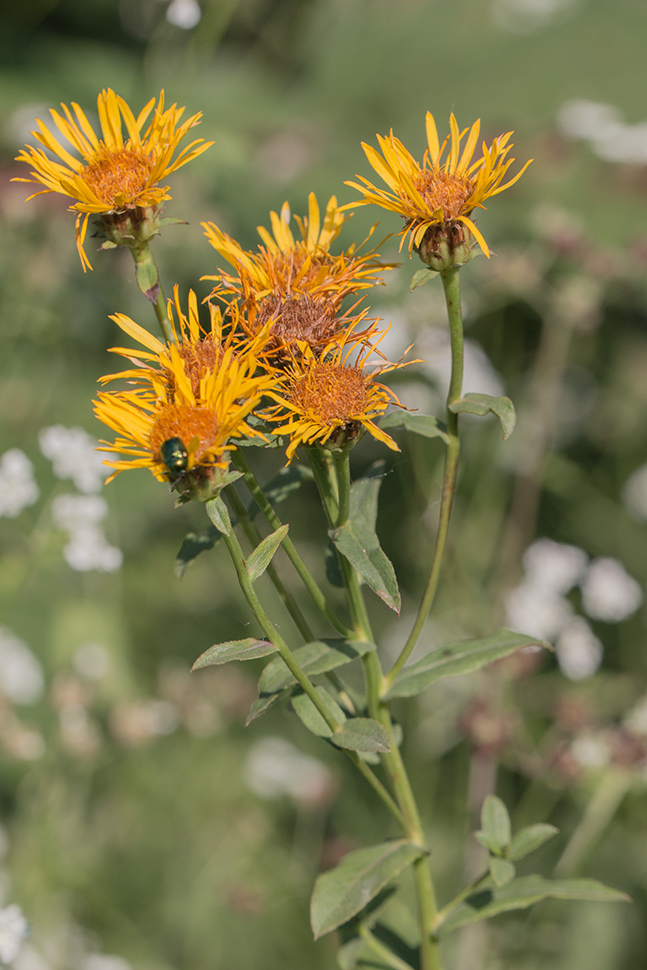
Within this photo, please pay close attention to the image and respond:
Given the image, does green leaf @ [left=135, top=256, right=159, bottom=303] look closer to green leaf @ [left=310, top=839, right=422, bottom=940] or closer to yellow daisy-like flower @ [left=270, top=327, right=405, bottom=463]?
yellow daisy-like flower @ [left=270, top=327, right=405, bottom=463]

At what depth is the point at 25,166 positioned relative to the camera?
4.40 m

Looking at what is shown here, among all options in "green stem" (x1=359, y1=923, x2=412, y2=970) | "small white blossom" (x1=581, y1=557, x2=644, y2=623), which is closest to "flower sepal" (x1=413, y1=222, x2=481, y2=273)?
"green stem" (x1=359, y1=923, x2=412, y2=970)

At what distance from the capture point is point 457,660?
65.4 inches

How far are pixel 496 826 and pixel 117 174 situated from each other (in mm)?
1604

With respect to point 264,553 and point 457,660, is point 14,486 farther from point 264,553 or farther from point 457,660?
point 457,660

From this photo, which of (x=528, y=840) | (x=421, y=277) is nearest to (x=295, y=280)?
(x=421, y=277)

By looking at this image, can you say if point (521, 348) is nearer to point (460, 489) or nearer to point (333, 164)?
point (460, 489)

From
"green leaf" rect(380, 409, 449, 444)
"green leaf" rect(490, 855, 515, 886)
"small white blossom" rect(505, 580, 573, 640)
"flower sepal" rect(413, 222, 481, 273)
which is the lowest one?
"green leaf" rect(490, 855, 515, 886)

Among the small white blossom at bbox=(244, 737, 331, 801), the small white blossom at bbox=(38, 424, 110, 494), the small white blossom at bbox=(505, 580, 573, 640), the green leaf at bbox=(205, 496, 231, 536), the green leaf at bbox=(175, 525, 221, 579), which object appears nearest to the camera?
the green leaf at bbox=(205, 496, 231, 536)

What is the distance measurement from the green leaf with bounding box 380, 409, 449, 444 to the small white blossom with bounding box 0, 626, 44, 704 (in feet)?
7.64

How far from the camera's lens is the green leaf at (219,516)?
1.30 meters

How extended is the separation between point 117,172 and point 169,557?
2.75 m

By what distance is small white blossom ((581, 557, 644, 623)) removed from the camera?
314cm

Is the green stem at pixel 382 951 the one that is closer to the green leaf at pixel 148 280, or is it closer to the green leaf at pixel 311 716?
the green leaf at pixel 311 716
